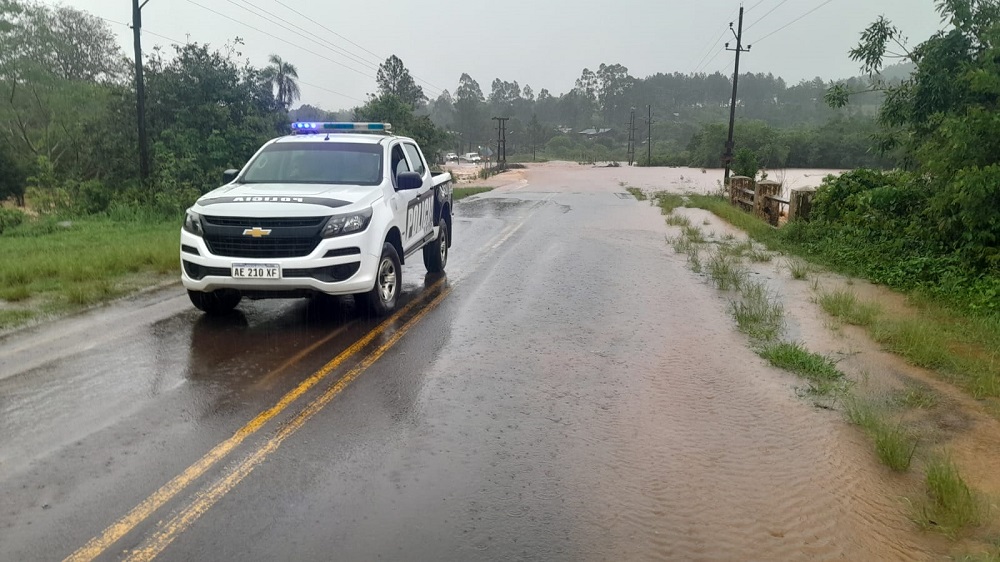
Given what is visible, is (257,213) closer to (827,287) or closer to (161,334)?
(161,334)

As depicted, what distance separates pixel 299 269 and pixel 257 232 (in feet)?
1.79

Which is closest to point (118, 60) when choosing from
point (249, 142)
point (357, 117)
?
point (357, 117)

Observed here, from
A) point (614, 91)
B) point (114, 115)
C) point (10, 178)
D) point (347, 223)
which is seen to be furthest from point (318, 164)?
point (614, 91)

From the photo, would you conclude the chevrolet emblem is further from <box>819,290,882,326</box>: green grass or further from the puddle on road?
<box>819,290,882,326</box>: green grass

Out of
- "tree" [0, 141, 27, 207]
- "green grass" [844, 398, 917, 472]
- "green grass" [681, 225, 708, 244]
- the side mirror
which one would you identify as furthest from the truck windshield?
"tree" [0, 141, 27, 207]

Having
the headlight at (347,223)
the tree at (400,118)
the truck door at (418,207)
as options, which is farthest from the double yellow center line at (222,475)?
the tree at (400,118)

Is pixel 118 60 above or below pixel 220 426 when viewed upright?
above

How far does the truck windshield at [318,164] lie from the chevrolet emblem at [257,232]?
4.68ft

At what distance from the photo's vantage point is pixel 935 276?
9867 millimetres

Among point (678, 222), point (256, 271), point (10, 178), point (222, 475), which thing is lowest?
point (222, 475)

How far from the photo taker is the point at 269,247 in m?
6.91

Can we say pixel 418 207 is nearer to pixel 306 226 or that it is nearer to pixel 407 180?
pixel 407 180

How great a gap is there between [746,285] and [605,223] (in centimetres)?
930

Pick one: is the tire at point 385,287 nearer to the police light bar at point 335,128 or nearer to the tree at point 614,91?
the police light bar at point 335,128
